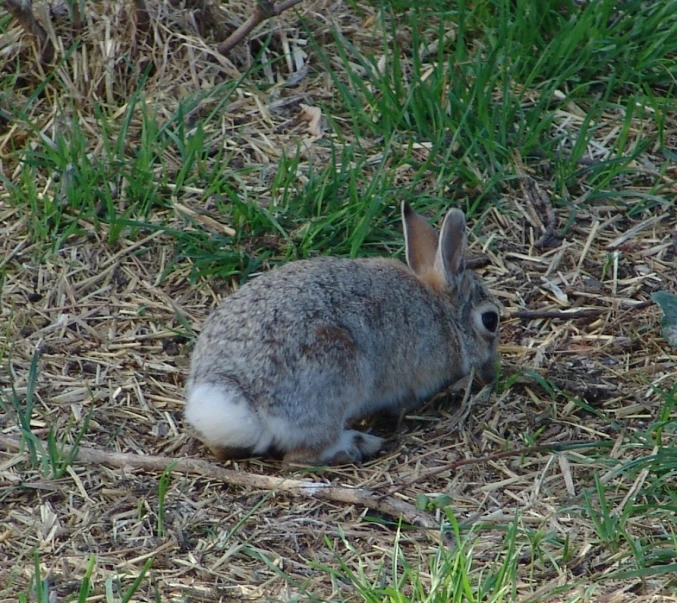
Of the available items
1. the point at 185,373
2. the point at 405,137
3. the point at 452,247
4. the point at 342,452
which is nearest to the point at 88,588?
the point at 342,452

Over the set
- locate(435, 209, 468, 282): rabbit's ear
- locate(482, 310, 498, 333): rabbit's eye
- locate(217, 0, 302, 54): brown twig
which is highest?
locate(217, 0, 302, 54): brown twig

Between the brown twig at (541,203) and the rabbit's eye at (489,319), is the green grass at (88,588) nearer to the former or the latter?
the rabbit's eye at (489,319)

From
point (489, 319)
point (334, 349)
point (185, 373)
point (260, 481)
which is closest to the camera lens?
point (260, 481)

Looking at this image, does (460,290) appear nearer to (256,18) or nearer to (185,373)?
(185,373)

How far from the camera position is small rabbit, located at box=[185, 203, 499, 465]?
4.70 meters

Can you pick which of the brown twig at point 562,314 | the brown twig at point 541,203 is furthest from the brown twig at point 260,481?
the brown twig at point 541,203

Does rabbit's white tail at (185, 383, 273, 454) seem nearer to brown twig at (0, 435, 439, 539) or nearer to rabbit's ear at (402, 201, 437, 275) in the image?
brown twig at (0, 435, 439, 539)

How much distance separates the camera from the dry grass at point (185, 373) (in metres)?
4.16

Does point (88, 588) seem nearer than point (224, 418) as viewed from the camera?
Yes

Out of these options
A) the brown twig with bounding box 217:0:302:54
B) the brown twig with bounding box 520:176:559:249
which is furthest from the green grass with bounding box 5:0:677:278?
the brown twig with bounding box 217:0:302:54

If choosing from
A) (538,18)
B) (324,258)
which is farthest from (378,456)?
(538,18)

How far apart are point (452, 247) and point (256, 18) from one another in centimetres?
196

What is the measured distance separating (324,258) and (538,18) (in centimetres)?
210

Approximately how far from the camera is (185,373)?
17.7ft
